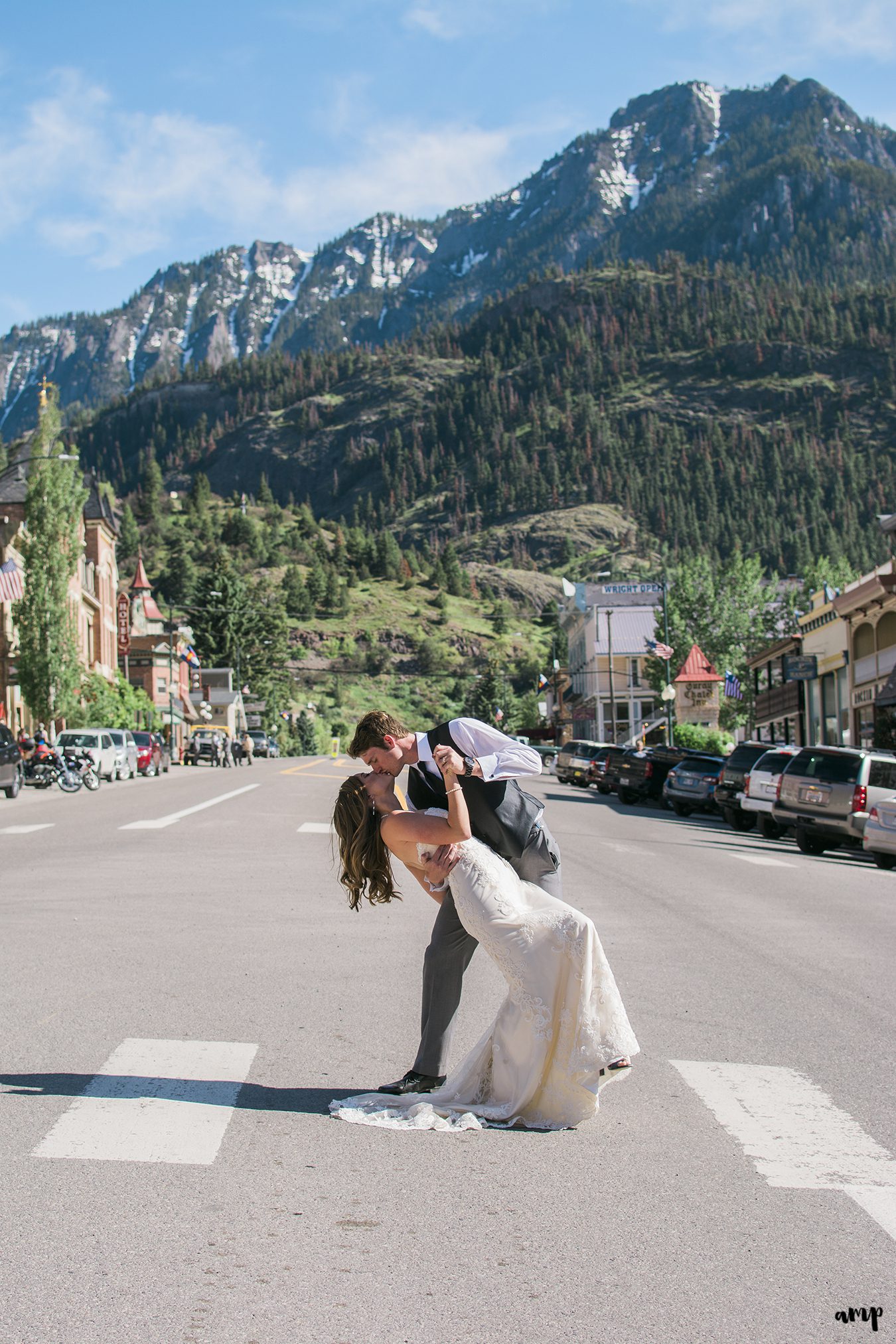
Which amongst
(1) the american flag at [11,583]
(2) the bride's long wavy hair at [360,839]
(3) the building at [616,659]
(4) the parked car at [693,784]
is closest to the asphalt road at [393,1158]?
(2) the bride's long wavy hair at [360,839]

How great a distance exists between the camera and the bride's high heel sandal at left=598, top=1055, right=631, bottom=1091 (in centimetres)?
562

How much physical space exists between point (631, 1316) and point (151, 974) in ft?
19.0

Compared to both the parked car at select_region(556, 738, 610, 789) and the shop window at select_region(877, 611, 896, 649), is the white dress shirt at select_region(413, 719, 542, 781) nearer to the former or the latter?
the shop window at select_region(877, 611, 896, 649)

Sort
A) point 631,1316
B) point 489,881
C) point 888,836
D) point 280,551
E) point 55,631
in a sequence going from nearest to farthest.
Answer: point 631,1316, point 489,881, point 888,836, point 55,631, point 280,551

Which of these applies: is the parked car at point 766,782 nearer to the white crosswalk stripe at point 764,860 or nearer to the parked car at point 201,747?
the white crosswalk stripe at point 764,860

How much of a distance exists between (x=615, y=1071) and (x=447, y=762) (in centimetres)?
143

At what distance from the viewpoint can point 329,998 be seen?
28.3 ft

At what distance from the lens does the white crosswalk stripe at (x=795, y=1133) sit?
5.17 metres

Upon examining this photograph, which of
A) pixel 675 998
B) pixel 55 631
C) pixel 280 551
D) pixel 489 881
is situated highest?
pixel 280 551

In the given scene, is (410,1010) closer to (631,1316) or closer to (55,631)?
(631,1316)

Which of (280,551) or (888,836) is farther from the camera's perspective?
(280,551)

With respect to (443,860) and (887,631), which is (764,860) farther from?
(887,631)

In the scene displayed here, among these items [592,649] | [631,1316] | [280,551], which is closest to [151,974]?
[631,1316]

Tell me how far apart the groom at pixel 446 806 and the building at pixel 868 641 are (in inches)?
1475
